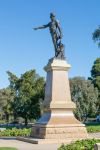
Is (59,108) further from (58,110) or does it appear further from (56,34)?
(56,34)

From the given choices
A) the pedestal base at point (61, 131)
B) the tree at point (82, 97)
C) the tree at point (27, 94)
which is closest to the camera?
the pedestal base at point (61, 131)

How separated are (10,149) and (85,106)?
140 ft

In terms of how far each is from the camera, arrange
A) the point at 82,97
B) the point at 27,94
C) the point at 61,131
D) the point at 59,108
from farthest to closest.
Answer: the point at 82,97, the point at 27,94, the point at 59,108, the point at 61,131

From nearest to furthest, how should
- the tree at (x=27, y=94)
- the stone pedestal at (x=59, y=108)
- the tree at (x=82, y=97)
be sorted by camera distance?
1. the stone pedestal at (x=59, y=108)
2. the tree at (x=27, y=94)
3. the tree at (x=82, y=97)

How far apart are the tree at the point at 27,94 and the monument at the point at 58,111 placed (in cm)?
3045

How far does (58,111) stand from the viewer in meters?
22.8

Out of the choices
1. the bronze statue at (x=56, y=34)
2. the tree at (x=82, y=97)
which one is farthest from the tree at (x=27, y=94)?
the bronze statue at (x=56, y=34)

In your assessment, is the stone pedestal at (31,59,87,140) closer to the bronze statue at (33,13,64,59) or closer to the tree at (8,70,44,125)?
the bronze statue at (33,13,64,59)

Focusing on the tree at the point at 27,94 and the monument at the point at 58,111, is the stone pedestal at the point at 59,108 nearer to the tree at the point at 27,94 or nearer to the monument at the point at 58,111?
the monument at the point at 58,111

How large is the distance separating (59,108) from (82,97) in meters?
36.3

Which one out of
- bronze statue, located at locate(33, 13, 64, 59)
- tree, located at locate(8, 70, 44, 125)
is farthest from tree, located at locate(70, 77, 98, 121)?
bronze statue, located at locate(33, 13, 64, 59)

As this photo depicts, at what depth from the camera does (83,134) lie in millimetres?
22453

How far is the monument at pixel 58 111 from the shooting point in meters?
21.8

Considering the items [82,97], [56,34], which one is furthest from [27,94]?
[56,34]
